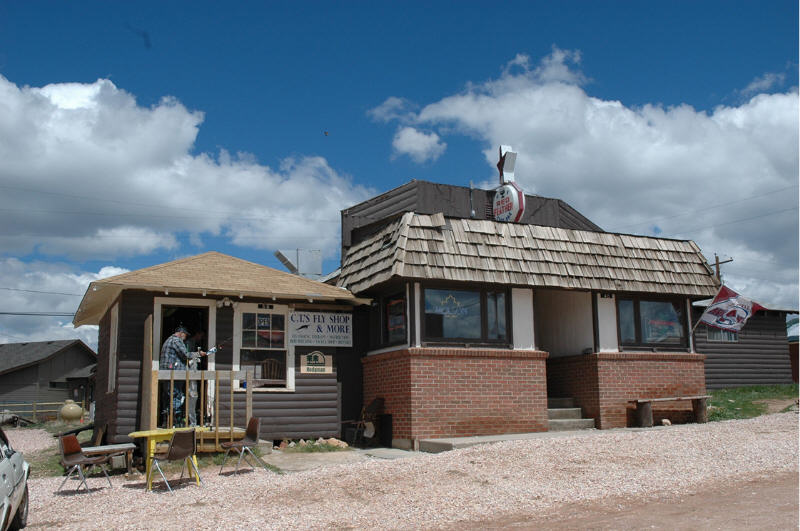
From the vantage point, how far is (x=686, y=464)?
10227mm

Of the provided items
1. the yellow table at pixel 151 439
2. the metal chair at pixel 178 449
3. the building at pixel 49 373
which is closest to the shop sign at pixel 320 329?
the yellow table at pixel 151 439

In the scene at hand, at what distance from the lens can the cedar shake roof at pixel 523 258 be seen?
13930 mm

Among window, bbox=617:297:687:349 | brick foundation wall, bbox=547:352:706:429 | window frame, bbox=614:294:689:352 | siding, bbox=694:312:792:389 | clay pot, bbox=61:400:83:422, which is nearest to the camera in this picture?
brick foundation wall, bbox=547:352:706:429

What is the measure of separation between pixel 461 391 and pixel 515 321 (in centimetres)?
190

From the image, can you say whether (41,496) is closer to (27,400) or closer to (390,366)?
(390,366)

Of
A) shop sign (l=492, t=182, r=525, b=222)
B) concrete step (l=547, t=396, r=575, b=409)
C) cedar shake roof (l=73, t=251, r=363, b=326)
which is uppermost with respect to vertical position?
shop sign (l=492, t=182, r=525, b=222)

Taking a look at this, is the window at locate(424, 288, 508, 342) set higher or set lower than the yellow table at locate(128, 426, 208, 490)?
higher

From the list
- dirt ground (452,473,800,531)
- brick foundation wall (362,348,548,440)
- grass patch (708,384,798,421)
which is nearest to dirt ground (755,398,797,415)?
grass patch (708,384,798,421)

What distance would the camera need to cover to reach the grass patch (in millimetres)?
16484

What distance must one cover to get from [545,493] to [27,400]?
1725 inches

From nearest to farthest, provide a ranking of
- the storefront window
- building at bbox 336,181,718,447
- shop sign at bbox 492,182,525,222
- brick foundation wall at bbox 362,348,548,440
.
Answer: brick foundation wall at bbox 362,348,548,440 → building at bbox 336,181,718,447 → the storefront window → shop sign at bbox 492,182,525,222

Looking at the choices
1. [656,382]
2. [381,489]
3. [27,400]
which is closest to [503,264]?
[656,382]

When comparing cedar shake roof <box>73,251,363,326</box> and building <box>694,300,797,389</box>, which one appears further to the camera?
building <box>694,300,797,389</box>

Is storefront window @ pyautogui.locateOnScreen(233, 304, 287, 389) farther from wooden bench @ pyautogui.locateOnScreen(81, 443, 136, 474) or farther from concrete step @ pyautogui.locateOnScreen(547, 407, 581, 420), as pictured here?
concrete step @ pyautogui.locateOnScreen(547, 407, 581, 420)
